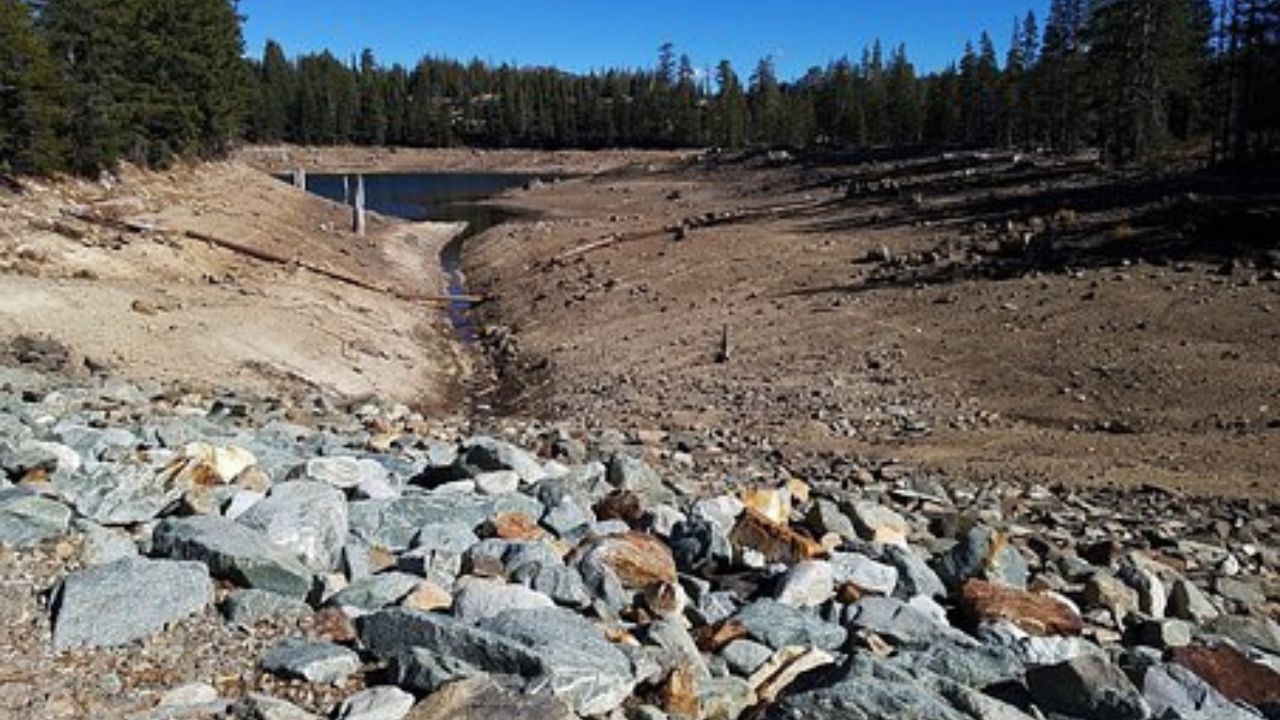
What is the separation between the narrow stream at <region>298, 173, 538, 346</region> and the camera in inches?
1579

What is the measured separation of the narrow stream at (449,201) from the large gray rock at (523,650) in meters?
23.5

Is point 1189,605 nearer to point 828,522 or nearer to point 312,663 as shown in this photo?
point 828,522

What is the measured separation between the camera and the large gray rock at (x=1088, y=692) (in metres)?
5.79

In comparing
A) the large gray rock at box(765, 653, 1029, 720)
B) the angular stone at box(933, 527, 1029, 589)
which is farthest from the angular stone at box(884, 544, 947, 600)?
the large gray rock at box(765, 653, 1029, 720)

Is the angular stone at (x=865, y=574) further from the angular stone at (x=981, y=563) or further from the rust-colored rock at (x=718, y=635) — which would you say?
the rust-colored rock at (x=718, y=635)

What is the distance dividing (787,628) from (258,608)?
3.25 meters

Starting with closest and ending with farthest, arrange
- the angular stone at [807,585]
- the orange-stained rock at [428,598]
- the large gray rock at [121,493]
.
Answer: the orange-stained rock at [428,598] → the large gray rock at [121,493] → the angular stone at [807,585]

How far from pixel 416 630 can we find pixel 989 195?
4103cm

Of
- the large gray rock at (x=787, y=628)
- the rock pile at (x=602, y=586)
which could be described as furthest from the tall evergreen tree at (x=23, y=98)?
the large gray rock at (x=787, y=628)

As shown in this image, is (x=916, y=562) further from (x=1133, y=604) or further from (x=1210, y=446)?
(x=1210, y=446)

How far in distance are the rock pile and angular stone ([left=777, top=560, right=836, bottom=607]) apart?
2 cm

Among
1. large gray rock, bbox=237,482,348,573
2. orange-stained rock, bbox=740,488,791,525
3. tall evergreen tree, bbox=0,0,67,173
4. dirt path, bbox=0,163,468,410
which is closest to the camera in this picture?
large gray rock, bbox=237,482,348,573

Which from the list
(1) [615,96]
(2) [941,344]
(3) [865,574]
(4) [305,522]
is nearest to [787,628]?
(3) [865,574]

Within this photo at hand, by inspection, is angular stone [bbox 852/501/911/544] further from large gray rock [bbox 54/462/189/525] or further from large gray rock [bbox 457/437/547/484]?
large gray rock [bbox 54/462/189/525]
